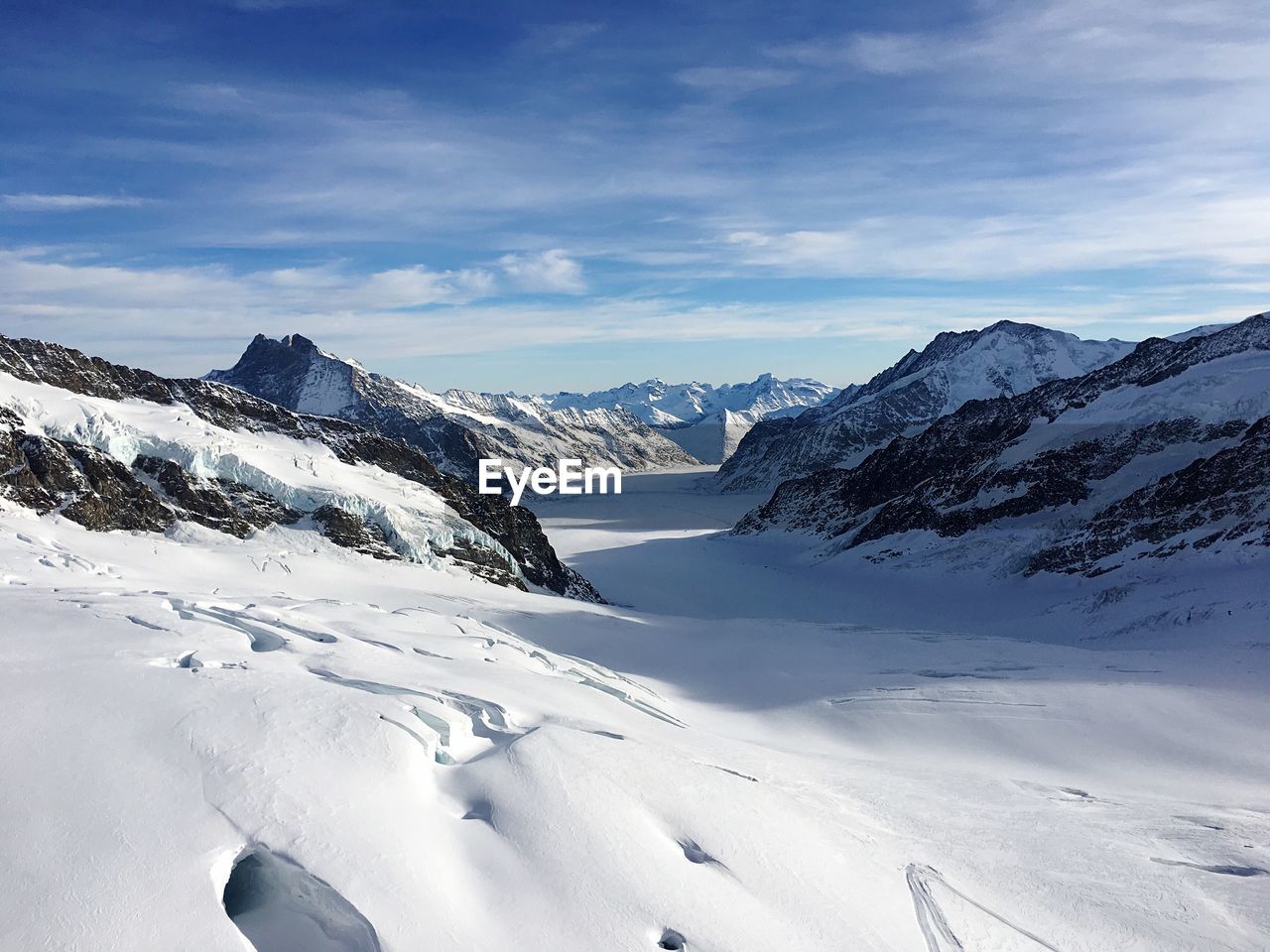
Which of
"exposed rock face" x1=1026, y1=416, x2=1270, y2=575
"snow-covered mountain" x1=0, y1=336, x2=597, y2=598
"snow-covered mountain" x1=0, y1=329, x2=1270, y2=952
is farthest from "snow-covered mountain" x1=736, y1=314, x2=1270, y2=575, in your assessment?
"snow-covered mountain" x1=0, y1=336, x2=597, y2=598

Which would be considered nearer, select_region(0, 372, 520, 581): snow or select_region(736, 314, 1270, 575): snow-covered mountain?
select_region(0, 372, 520, 581): snow

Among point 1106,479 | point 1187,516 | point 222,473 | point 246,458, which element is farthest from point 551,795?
point 1106,479

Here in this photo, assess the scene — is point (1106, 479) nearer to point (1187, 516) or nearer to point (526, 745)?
point (1187, 516)

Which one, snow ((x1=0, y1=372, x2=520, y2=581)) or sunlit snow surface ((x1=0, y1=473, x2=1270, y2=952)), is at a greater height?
snow ((x1=0, y1=372, x2=520, y2=581))

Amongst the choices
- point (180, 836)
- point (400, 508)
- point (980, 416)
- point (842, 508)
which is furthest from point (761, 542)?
point (180, 836)

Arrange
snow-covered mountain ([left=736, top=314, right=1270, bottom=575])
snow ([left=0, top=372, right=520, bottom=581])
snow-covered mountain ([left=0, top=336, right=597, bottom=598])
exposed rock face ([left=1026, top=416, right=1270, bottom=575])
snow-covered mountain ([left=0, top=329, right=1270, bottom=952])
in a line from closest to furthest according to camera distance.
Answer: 1. snow-covered mountain ([left=0, top=329, right=1270, bottom=952])
2. snow-covered mountain ([left=0, top=336, right=597, bottom=598])
3. snow ([left=0, top=372, right=520, bottom=581])
4. exposed rock face ([left=1026, top=416, right=1270, bottom=575])
5. snow-covered mountain ([left=736, top=314, right=1270, bottom=575])

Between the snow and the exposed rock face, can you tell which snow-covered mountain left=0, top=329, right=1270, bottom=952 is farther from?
the exposed rock face

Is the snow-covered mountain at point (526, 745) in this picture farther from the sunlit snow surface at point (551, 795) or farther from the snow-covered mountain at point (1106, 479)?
the snow-covered mountain at point (1106, 479)
